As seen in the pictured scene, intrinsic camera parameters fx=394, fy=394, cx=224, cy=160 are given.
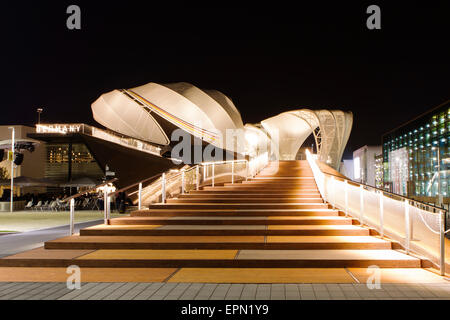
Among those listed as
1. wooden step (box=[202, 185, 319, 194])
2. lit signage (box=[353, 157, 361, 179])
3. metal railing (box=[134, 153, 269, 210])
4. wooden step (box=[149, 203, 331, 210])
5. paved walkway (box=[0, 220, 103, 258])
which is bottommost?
paved walkway (box=[0, 220, 103, 258])

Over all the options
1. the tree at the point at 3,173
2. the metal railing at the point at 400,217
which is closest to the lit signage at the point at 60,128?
the tree at the point at 3,173

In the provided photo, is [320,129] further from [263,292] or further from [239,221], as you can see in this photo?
[263,292]

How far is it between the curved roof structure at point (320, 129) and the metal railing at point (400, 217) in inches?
1657

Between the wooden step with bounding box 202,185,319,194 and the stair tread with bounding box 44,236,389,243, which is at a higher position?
the wooden step with bounding box 202,185,319,194

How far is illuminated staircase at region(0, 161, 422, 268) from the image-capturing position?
6.81 m

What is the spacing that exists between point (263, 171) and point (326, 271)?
50.7ft

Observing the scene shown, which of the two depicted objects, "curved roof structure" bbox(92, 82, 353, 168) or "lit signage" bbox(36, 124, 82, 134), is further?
"curved roof structure" bbox(92, 82, 353, 168)

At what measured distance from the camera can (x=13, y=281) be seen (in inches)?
235

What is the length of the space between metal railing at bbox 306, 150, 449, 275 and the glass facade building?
4939 centimetres

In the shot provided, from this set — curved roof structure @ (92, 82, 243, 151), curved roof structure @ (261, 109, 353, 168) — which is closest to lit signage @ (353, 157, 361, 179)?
curved roof structure @ (261, 109, 353, 168)

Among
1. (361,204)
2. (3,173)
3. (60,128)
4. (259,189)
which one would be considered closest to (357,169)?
(3,173)

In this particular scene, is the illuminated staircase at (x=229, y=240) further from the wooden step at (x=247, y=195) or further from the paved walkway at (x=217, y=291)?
the paved walkway at (x=217, y=291)

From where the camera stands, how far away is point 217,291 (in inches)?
208

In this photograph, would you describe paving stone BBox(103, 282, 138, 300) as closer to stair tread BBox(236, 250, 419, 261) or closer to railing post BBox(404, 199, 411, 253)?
stair tread BBox(236, 250, 419, 261)
